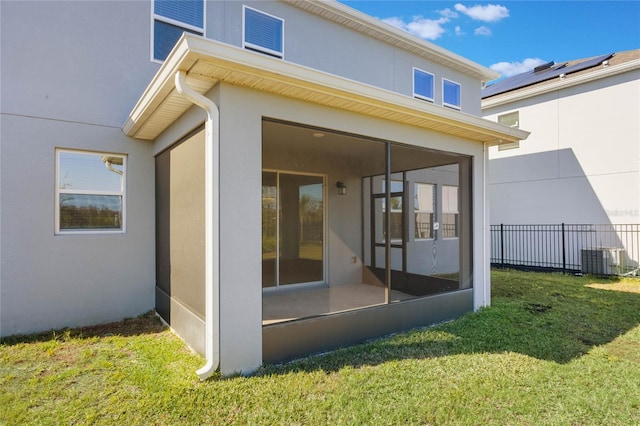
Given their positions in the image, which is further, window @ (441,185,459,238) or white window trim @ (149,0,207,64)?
window @ (441,185,459,238)

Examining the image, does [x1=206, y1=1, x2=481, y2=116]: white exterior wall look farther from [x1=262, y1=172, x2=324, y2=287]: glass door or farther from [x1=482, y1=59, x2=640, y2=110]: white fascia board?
[x1=482, y1=59, x2=640, y2=110]: white fascia board

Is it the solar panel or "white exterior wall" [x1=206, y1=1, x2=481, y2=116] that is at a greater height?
the solar panel

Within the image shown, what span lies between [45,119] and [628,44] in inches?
627

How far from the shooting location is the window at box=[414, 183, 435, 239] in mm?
9312

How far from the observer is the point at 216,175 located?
341cm

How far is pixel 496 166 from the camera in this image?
1234cm

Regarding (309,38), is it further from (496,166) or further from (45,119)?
(496,166)

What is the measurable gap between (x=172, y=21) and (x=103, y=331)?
16.2 ft

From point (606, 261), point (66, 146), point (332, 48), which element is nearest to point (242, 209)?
point (66, 146)

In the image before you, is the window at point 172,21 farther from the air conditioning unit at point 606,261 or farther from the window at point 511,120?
the air conditioning unit at point 606,261

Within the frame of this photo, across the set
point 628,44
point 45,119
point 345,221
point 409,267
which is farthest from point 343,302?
point 628,44

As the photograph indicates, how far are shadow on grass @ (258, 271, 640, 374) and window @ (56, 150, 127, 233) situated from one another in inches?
142

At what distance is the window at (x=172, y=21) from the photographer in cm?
570

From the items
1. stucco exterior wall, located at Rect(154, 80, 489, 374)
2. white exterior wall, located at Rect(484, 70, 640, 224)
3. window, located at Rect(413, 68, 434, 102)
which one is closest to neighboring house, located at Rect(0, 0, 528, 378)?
stucco exterior wall, located at Rect(154, 80, 489, 374)
